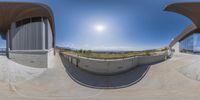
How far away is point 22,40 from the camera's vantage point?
11.3 meters

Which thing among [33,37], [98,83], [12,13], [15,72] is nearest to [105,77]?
[98,83]

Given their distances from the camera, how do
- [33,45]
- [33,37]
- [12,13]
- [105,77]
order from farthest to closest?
Answer: [12,13], [33,37], [33,45], [105,77]

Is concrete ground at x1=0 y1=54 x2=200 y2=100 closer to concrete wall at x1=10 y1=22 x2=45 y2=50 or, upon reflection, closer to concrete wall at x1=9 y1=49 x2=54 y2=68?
concrete wall at x1=9 y1=49 x2=54 y2=68

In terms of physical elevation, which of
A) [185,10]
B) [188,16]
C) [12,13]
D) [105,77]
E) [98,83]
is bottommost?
[98,83]

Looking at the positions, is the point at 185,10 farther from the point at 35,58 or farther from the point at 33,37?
the point at 33,37

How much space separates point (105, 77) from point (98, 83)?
71 centimetres

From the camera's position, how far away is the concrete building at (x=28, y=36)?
10305mm

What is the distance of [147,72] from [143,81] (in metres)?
1.04

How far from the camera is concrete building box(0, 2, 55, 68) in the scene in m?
10.3

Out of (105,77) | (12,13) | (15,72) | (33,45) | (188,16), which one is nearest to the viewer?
(188,16)

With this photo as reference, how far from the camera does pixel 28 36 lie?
1104cm

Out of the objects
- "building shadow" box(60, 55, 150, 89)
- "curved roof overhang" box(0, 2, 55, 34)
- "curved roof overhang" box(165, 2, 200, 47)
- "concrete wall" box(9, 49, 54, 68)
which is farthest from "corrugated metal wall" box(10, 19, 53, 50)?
"curved roof overhang" box(165, 2, 200, 47)

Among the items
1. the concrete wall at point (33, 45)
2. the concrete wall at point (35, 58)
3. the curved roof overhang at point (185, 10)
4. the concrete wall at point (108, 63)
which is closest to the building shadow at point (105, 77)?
the concrete wall at point (108, 63)

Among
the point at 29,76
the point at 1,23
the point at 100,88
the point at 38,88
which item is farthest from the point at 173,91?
the point at 1,23
